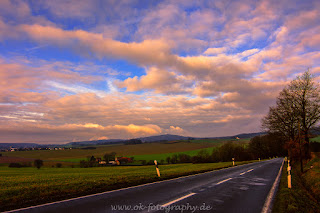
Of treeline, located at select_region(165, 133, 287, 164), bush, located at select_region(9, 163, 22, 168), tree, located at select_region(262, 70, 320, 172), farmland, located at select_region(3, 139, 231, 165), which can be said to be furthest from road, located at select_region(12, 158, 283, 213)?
farmland, located at select_region(3, 139, 231, 165)

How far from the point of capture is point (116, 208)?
6.18 meters

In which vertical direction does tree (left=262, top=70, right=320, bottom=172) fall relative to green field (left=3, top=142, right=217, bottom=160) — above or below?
above

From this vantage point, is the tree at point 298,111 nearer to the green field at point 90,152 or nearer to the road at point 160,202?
the road at point 160,202

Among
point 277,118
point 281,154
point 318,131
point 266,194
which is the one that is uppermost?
point 277,118

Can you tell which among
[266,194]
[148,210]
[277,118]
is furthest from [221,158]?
[148,210]

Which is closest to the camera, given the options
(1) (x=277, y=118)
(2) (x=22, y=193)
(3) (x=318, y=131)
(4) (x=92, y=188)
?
(2) (x=22, y=193)

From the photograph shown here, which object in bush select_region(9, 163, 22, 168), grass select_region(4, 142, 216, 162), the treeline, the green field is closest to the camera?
bush select_region(9, 163, 22, 168)

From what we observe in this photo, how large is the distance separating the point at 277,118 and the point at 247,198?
31.5m

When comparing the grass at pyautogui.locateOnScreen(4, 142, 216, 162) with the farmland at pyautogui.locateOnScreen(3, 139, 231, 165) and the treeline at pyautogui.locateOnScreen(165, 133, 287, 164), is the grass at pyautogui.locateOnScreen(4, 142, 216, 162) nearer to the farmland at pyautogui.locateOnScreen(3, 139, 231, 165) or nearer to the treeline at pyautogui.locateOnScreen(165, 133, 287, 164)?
the farmland at pyautogui.locateOnScreen(3, 139, 231, 165)

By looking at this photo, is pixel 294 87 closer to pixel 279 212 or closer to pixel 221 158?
pixel 279 212

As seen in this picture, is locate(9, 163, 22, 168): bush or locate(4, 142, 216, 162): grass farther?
locate(4, 142, 216, 162): grass

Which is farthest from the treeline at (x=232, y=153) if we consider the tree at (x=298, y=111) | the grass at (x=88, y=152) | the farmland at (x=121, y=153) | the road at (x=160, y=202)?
the road at (x=160, y=202)

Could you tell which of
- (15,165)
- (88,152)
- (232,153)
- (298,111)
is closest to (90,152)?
(88,152)

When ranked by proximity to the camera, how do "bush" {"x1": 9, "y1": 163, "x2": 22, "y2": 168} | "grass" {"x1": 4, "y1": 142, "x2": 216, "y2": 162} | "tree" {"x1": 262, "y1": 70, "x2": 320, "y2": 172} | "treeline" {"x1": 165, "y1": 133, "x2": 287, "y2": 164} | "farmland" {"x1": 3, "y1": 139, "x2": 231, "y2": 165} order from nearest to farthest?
"tree" {"x1": 262, "y1": 70, "x2": 320, "y2": 172} → "bush" {"x1": 9, "y1": 163, "x2": 22, "y2": 168} → "treeline" {"x1": 165, "y1": 133, "x2": 287, "y2": 164} → "farmland" {"x1": 3, "y1": 139, "x2": 231, "y2": 165} → "grass" {"x1": 4, "y1": 142, "x2": 216, "y2": 162}
